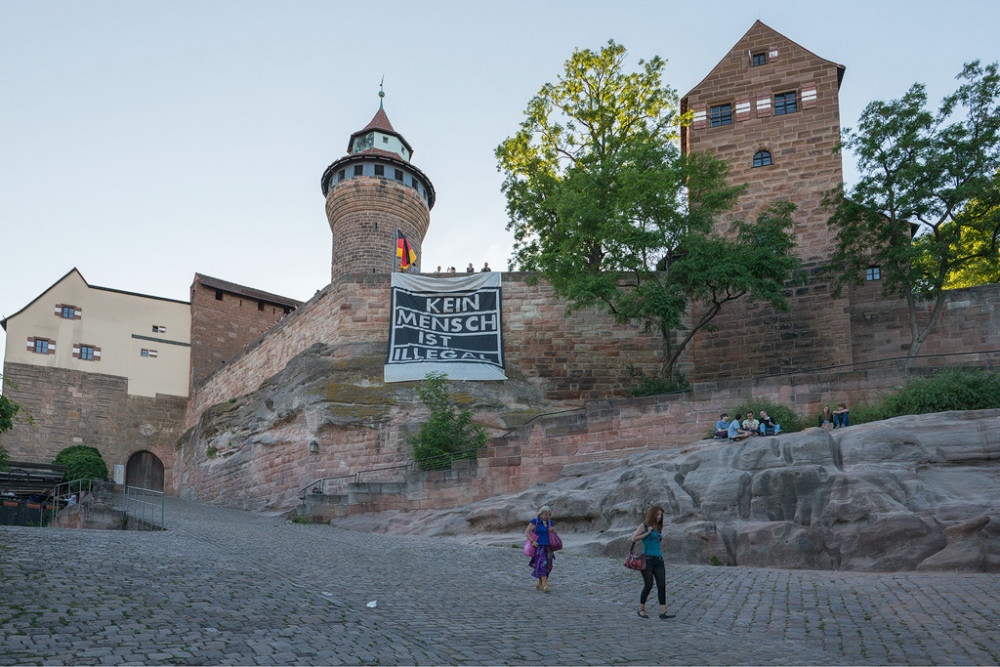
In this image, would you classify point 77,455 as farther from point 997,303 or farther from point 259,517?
point 997,303

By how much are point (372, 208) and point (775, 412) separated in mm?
23422

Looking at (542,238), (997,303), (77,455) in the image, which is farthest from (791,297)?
(77,455)

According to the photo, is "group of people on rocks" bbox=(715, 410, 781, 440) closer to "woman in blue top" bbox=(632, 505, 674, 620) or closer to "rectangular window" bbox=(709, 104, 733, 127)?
"woman in blue top" bbox=(632, 505, 674, 620)

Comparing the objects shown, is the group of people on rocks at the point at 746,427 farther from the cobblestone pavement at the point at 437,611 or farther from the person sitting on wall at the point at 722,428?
the cobblestone pavement at the point at 437,611

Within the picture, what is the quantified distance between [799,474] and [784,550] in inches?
59.3

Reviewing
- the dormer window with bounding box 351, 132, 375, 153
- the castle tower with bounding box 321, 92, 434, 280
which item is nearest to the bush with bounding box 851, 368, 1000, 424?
the castle tower with bounding box 321, 92, 434, 280

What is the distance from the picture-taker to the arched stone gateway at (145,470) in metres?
38.5

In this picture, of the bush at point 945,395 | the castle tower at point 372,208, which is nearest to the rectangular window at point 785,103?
the bush at point 945,395

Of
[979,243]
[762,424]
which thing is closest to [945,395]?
[762,424]

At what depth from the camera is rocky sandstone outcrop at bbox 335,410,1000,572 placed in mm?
12508

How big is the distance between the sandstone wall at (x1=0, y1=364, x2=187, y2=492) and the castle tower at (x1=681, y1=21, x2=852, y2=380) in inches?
971

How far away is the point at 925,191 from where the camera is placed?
22.3 meters

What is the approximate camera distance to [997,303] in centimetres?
2384

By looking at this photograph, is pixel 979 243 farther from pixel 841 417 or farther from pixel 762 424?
pixel 762 424
